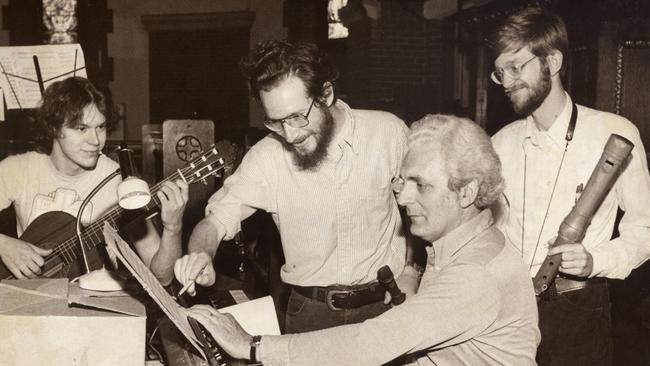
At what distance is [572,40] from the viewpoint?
224 inches

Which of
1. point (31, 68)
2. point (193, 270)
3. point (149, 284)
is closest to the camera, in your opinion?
point (149, 284)

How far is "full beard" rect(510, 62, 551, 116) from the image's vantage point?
9.18 ft

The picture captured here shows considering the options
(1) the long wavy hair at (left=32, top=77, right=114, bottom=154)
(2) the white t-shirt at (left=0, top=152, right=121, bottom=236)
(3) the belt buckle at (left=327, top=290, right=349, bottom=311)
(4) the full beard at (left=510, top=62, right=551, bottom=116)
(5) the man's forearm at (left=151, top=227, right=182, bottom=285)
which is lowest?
(3) the belt buckle at (left=327, top=290, right=349, bottom=311)

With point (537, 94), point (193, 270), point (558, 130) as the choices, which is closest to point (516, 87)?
point (537, 94)

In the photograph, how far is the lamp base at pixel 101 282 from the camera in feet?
7.14

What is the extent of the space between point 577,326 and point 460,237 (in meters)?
1.09

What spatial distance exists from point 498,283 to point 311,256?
1.27 m

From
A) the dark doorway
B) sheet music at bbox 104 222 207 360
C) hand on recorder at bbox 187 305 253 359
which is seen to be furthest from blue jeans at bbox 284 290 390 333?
the dark doorway

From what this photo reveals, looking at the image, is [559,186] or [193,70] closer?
[559,186]

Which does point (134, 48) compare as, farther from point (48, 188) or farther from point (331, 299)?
point (331, 299)

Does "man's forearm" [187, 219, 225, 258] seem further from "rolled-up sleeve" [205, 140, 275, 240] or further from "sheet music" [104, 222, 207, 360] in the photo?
"sheet music" [104, 222, 207, 360]

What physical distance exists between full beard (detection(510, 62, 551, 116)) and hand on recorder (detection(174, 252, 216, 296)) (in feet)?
4.48

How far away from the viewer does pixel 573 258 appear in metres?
2.48

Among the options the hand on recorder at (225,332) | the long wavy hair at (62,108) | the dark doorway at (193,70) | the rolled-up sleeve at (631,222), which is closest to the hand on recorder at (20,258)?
the long wavy hair at (62,108)
